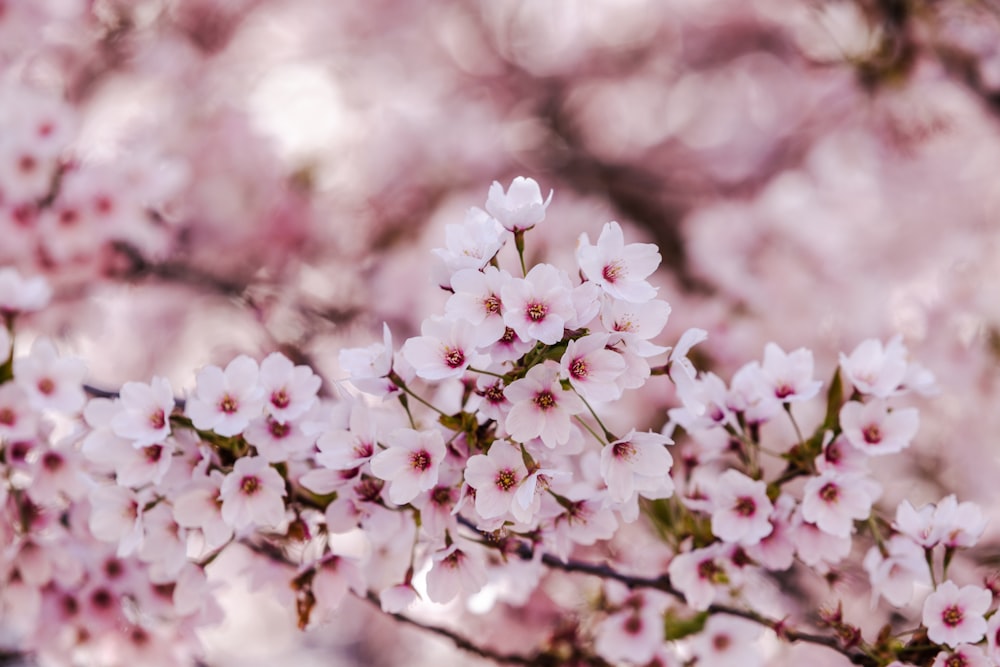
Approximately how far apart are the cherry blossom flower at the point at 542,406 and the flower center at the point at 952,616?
57 cm

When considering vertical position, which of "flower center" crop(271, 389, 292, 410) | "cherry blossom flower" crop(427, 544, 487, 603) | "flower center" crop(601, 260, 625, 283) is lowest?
"cherry blossom flower" crop(427, 544, 487, 603)

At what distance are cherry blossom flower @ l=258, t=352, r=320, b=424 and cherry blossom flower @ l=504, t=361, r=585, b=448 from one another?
1.07 ft

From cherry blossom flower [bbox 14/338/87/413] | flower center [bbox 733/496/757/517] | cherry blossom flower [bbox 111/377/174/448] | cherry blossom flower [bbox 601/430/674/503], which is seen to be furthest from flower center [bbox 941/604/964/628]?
cherry blossom flower [bbox 14/338/87/413]

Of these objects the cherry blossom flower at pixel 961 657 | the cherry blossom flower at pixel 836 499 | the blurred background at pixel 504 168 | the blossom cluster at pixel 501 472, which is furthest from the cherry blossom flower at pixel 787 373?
the blurred background at pixel 504 168

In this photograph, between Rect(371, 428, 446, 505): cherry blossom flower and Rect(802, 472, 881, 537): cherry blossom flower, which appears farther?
Rect(802, 472, 881, 537): cherry blossom flower

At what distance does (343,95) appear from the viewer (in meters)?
4.04

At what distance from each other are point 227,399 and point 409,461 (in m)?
0.28

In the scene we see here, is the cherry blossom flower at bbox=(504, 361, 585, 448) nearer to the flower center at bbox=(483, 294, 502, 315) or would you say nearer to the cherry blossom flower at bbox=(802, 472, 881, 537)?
the flower center at bbox=(483, 294, 502, 315)

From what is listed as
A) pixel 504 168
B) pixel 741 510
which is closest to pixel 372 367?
pixel 741 510

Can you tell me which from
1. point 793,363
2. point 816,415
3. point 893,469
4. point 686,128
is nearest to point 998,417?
point 893,469

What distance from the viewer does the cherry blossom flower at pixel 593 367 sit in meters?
1.04

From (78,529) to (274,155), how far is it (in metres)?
1.97

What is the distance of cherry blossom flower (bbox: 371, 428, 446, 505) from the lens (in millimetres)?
1098

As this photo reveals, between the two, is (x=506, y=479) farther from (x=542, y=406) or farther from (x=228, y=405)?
(x=228, y=405)
